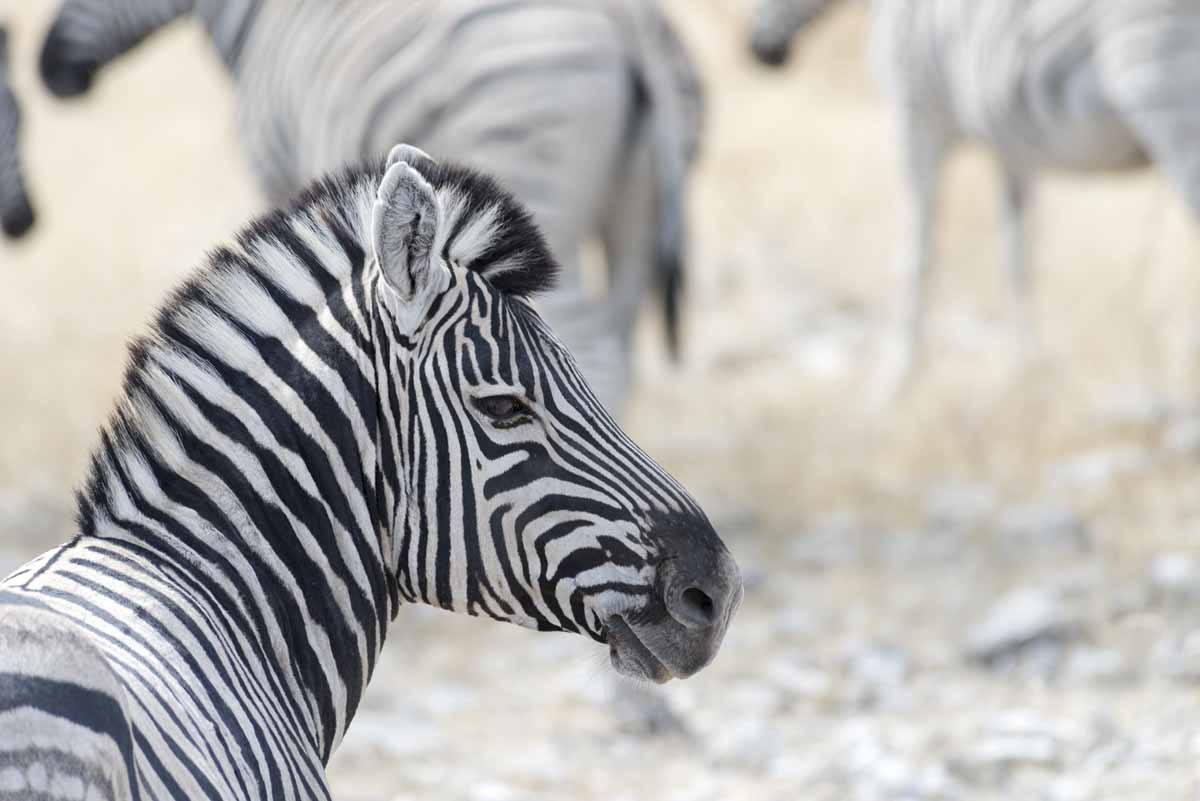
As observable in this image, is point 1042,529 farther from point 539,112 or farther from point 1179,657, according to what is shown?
point 539,112

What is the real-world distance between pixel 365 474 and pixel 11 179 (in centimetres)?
442

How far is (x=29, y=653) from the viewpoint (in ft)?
7.47

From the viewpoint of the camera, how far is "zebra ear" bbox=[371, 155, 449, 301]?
2844 millimetres

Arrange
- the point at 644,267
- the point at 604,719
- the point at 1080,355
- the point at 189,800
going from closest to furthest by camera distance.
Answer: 1. the point at 189,800
2. the point at 604,719
3. the point at 644,267
4. the point at 1080,355

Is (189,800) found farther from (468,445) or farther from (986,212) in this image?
(986,212)

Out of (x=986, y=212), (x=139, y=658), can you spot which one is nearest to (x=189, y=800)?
(x=139, y=658)

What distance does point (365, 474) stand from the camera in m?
2.97

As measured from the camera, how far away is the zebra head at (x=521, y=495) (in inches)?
115

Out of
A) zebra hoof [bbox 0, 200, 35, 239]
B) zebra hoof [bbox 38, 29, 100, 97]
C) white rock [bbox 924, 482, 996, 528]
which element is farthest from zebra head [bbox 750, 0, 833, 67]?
zebra hoof [bbox 0, 200, 35, 239]

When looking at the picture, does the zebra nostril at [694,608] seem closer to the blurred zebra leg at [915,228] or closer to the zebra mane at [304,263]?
the zebra mane at [304,263]

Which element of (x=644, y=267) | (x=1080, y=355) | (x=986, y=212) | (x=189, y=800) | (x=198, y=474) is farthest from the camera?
(x=986, y=212)

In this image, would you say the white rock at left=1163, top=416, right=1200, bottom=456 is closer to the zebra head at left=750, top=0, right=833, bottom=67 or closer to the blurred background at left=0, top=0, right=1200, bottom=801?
the blurred background at left=0, top=0, right=1200, bottom=801

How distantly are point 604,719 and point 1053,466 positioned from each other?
307cm

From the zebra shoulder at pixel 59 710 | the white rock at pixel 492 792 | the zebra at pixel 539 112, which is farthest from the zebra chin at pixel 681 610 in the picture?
the zebra at pixel 539 112
